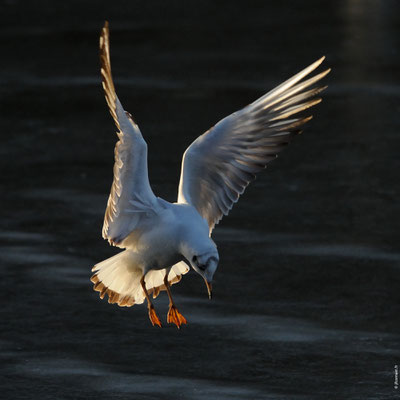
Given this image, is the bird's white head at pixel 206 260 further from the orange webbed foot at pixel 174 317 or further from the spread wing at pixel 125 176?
the orange webbed foot at pixel 174 317

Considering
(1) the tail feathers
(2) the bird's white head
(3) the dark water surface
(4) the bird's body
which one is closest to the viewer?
(2) the bird's white head

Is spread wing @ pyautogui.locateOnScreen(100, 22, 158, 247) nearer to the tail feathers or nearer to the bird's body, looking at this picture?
the bird's body

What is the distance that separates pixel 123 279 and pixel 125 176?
2.75 feet

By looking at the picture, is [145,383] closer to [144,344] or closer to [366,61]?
[144,344]

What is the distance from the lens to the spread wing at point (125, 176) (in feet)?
19.1

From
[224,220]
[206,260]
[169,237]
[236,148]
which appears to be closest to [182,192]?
[236,148]

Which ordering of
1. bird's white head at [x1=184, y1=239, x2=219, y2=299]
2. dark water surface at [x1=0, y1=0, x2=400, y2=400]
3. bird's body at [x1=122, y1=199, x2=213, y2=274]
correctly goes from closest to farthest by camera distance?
bird's white head at [x1=184, y1=239, x2=219, y2=299]
bird's body at [x1=122, y1=199, x2=213, y2=274]
dark water surface at [x1=0, y1=0, x2=400, y2=400]

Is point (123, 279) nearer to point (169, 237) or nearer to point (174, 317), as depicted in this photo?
point (174, 317)

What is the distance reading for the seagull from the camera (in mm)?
5984

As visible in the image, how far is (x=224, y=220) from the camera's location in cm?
872

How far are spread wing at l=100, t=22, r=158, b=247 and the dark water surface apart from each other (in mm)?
818

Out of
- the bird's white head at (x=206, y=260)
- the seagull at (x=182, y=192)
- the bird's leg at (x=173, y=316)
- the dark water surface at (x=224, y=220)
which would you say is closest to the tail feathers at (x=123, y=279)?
the seagull at (x=182, y=192)

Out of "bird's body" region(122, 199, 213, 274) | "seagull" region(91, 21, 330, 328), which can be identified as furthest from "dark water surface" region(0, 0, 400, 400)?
"bird's body" region(122, 199, 213, 274)

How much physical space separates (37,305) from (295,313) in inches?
63.0
